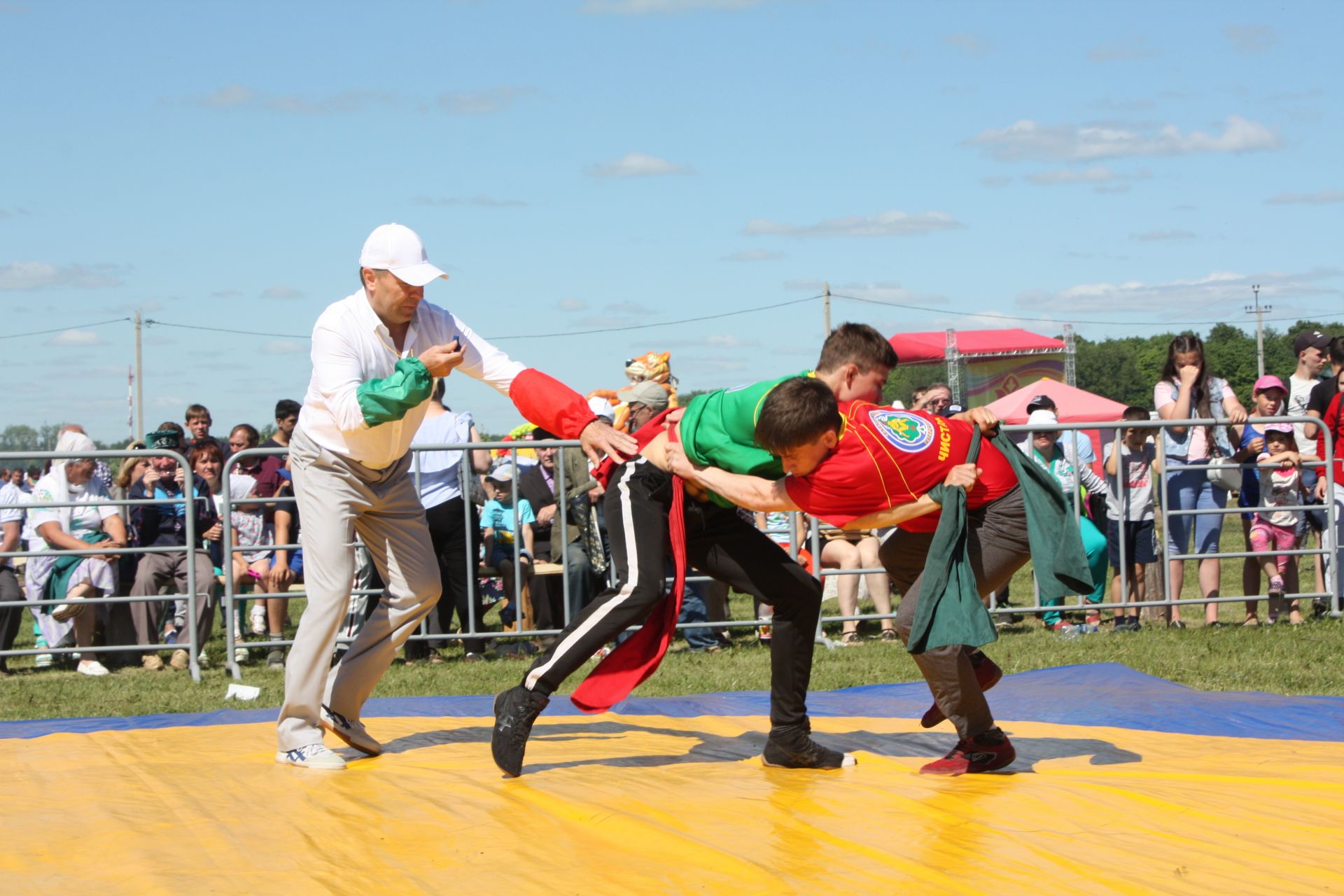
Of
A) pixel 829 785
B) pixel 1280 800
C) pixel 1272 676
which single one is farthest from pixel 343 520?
pixel 1272 676

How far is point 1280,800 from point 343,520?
331cm

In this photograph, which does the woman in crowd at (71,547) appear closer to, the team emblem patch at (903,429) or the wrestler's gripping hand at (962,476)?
the team emblem patch at (903,429)

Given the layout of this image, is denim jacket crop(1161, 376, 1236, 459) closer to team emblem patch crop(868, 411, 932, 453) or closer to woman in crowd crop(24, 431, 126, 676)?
team emblem patch crop(868, 411, 932, 453)

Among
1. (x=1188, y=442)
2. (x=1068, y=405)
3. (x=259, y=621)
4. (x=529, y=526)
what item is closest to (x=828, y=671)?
(x=529, y=526)

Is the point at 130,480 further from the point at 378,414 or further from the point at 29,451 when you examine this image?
the point at 378,414

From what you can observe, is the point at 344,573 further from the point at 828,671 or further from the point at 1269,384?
the point at 1269,384

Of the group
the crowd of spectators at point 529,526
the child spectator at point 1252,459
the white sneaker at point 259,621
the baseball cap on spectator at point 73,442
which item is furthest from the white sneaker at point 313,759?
the child spectator at point 1252,459

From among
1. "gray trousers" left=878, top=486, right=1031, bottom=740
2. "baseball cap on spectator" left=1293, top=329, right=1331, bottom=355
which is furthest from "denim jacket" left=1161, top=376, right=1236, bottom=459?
"gray trousers" left=878, top=486, right=1031, bottom=740

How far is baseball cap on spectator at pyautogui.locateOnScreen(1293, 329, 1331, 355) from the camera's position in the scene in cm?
1016

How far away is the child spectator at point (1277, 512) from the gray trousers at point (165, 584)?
24.1ft

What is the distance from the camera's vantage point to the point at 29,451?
27.1 ft

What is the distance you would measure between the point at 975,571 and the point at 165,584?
6.71 m

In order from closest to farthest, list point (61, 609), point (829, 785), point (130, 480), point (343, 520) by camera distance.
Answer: point (829, 785) → point (343, 520) → point (61, 609) → point (130, 480)

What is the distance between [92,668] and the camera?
9094 millimetres
